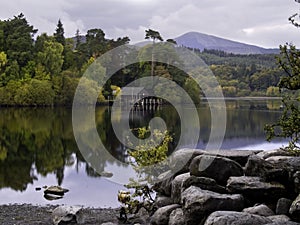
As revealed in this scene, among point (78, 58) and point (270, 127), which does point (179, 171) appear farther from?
point (78, 58)

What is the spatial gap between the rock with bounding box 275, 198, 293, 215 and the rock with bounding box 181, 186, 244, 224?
588 millimetres

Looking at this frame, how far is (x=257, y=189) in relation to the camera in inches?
282

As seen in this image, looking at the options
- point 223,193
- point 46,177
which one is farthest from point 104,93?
point 223,193

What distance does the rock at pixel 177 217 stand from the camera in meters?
7.32

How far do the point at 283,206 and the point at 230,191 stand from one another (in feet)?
3.19

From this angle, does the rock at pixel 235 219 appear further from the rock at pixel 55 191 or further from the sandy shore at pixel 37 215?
the rock at pixel 55 191

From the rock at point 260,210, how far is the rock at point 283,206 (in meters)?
0.11

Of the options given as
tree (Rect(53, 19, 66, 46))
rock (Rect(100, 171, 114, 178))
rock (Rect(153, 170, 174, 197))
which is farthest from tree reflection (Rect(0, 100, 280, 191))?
tree (Rect(53, 19, 66, 46))

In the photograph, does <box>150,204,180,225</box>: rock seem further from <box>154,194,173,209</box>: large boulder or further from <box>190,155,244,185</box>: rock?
<box>190,155,244,185</box>: rock

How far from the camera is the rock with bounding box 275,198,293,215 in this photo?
21.8 ft

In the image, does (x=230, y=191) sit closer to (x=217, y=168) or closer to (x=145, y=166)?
(x=217, y=168)

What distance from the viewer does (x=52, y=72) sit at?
188 ft

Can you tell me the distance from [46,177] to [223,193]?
11.1 m

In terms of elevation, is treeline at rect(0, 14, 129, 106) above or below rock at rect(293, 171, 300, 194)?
above
